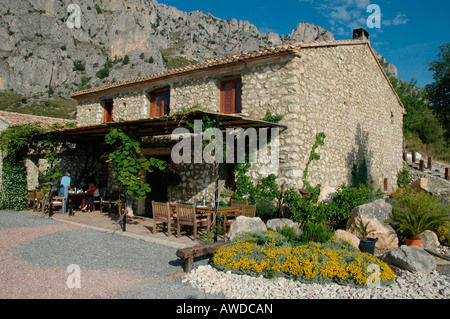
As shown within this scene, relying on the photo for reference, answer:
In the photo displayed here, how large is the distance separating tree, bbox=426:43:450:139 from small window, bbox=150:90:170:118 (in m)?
11.1

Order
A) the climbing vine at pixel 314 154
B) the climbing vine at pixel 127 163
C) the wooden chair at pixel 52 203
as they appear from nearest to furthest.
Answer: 1. the climbing vine at pixel 127 163
2. the climbing vine at pixel 314 154
3. the wooden chair at pixel 52 203

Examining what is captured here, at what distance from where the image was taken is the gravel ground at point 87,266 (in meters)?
4.21

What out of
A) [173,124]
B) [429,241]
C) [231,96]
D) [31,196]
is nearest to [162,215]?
[173,124]

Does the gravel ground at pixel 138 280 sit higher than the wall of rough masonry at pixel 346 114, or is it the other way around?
the wall of rough masonry at pixel 346 114

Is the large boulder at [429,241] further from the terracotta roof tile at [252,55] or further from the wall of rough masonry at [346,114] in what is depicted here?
the terracotta roof tile at [252,55]

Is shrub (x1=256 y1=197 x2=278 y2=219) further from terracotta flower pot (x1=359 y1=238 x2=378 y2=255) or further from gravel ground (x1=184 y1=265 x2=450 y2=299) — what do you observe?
gravel ground (x1=184 y1=265 x2=450 y2=299)

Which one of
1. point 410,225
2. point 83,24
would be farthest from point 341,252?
point 83,24

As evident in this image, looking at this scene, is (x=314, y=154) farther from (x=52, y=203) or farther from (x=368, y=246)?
(x=52, y=203)

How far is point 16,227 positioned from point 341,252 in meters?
8.47

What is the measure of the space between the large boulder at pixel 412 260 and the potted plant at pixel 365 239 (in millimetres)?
347

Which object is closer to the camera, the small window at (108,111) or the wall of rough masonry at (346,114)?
the wall of rough masonry at (346,114)

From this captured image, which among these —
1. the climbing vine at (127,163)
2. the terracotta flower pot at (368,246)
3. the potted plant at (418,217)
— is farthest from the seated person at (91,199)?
the potted plant at (418,217)

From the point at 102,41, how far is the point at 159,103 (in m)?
58.5

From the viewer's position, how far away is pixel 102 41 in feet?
205
